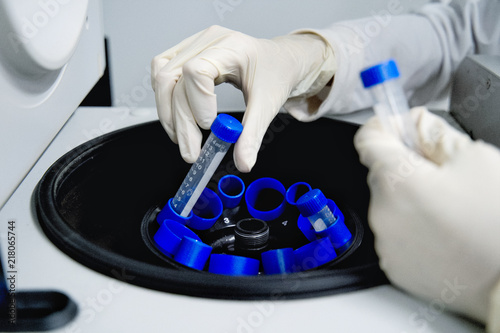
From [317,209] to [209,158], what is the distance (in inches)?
7.9

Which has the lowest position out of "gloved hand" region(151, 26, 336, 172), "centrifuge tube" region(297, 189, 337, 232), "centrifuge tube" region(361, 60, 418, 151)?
"centrifuge tube" region(297, 189, 337, 232)

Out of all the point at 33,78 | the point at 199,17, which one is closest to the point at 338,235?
the point at 33,78

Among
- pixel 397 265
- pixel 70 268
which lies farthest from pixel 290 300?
pixel 70 268

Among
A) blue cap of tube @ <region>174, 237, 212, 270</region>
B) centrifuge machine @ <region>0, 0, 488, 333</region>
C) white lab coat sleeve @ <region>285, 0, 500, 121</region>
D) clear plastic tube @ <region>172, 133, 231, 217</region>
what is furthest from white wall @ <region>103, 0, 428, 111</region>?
blue cap of tube @ <region>174, 237, 212, 270</region>

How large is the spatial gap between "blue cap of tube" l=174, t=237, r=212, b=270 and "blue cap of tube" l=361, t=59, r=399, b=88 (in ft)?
1.14

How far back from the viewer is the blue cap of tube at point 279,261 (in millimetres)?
721

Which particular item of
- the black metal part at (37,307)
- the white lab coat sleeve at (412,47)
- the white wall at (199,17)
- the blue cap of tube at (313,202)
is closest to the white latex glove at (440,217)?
the blue cap of tube at (313,202)

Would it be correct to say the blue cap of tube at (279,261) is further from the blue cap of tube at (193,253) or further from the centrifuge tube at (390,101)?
the centrifuge tube at (390,101)

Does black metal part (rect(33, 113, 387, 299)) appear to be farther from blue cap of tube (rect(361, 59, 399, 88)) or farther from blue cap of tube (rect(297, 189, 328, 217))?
blue cap of tube (rect(361, 59, 399, 88))

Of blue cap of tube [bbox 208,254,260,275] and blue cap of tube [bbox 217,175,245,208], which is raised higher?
blue cap of tube [bbox 208,254,260,275]

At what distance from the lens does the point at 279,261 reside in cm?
72

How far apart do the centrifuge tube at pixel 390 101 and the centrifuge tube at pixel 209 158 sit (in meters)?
0.21

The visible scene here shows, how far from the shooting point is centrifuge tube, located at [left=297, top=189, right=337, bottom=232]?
2.35 ft

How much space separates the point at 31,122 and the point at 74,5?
0.81 feet
